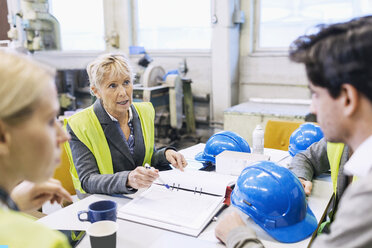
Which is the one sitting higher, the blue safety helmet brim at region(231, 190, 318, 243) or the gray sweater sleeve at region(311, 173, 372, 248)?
the gray sweater sleeve at region(311, 173, 372, 248)

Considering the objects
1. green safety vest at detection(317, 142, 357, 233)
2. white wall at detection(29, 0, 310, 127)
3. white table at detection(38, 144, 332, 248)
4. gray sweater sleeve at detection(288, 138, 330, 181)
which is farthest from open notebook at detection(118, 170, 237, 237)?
white wall at detection(29, 0, 310, 127)

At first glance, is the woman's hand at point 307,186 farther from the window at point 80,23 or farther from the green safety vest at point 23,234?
the window at point 80,23

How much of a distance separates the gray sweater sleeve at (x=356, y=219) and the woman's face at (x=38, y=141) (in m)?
0.67

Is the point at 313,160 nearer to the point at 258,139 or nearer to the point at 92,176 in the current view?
the point at 258,139

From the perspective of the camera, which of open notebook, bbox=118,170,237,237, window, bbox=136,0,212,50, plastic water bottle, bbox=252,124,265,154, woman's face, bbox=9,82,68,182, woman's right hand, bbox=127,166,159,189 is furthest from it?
window, bbox=136,0,212,50

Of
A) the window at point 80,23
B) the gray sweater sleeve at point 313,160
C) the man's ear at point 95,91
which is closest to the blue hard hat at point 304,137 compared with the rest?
the gray sweater sleeve at point 313,160

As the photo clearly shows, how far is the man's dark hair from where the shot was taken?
2.56 feet

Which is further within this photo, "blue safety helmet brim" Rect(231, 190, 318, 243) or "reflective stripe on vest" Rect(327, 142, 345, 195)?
"reflective stripe on vest" Rect(327, 142, 345, 195)

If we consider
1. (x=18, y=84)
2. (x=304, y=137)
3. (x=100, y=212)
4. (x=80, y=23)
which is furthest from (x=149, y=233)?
(x=80, y=23)

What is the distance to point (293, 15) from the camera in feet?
14.0

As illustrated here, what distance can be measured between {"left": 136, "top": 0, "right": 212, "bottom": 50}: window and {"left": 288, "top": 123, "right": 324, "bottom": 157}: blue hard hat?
309 centimetres

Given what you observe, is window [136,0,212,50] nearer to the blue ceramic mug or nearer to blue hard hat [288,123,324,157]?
blue hard hat [288,123,324,157]

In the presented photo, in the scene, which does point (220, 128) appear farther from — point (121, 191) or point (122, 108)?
point (121, 191)

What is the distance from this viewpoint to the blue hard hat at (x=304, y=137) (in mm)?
1960
